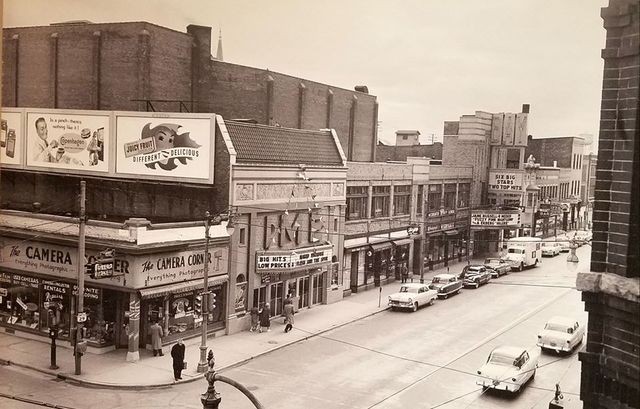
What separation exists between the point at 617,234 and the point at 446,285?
1129 inches

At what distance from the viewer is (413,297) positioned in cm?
3102

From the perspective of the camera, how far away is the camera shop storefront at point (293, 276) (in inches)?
1094

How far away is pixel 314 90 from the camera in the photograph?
143 feet

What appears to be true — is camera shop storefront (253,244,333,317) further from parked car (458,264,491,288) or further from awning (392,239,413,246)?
parked car (458,264,491,288)

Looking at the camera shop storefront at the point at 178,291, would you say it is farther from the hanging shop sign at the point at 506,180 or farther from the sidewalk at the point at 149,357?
the hanging shop sign at the point at 506,180

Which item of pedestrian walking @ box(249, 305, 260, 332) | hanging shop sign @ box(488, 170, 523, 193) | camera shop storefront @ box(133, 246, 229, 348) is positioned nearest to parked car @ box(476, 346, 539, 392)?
camera shop storefront @ box(133, 246, 229, 348)

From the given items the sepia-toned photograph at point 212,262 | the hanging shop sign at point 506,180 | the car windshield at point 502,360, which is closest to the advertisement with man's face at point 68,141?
the sepia-toned photograph at point 212,262

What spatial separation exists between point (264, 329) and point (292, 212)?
5.80m

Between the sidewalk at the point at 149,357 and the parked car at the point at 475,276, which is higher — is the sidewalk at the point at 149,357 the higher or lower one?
the lower one

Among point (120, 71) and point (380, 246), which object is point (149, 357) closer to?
point (120, 71)

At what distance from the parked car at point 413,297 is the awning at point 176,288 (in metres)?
9.31

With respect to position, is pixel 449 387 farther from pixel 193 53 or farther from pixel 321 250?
pixel 193 53

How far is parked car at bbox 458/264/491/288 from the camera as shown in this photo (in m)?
37.5

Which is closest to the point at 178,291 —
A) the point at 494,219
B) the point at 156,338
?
the point at 156,338
